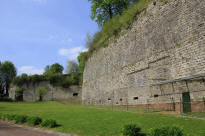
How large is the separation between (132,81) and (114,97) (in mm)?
3652

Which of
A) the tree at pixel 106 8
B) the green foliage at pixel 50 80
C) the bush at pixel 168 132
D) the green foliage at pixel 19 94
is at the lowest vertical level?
the green foliage at pixel 19 94

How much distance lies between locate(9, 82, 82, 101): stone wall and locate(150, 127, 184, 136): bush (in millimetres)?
35868

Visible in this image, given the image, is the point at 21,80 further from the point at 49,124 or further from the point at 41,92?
the point at 49,124

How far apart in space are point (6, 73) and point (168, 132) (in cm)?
6195

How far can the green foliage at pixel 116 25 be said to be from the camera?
59.0 feet

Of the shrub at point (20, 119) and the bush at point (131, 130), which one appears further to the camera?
the shrub at point (20, 119)

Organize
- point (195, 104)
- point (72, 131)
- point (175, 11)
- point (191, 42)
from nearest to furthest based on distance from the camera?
point (72, 131)
point (195, 104)
point (191, 42)
point (175, 11)

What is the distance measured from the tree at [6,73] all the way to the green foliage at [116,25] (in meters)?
40.4

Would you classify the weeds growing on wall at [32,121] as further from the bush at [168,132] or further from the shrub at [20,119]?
the bush at [168,132]

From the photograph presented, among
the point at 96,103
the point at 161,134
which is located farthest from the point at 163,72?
the point at 96,103

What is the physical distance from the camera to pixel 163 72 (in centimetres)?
1390

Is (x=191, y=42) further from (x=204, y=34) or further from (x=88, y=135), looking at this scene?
(x=88, y=135)

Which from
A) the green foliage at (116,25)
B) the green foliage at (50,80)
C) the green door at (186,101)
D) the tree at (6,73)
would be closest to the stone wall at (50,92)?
the green foliage at (50,80)

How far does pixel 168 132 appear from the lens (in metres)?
5.18
